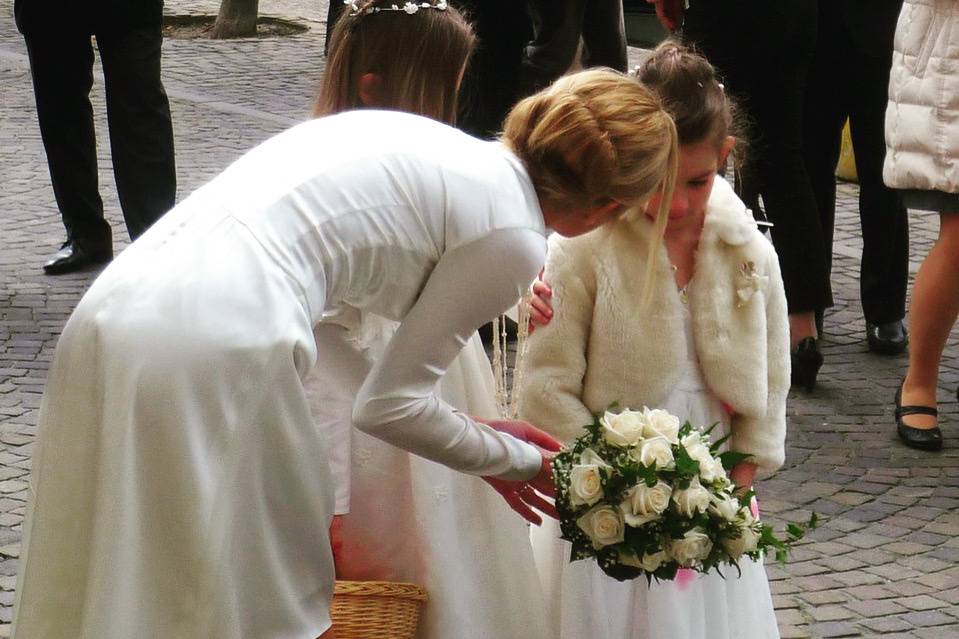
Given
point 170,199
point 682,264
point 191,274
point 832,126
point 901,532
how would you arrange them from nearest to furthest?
point 191,274 → point 682,264 → point 901,532 → point 832,126 → point 170,199

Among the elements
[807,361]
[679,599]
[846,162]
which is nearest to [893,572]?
[679,599]

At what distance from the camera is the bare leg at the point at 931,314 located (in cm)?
491

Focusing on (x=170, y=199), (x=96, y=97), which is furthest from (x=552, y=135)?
(x=96, y=97)

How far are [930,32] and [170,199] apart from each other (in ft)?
10.3

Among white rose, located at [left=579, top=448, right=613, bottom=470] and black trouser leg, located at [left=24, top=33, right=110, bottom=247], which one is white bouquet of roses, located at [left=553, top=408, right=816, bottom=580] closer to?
white rose, located at [left=579, top=448, right=613, bottom=470]

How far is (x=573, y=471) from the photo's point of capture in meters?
2.71

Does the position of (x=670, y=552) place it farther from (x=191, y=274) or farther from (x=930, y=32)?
(x=930, y=32)

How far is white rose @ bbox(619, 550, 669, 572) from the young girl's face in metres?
0.75

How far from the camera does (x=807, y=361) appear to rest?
5.42 meters

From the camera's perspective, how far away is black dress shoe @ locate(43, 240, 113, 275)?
6496 millimetres

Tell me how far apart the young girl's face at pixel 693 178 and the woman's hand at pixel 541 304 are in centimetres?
26

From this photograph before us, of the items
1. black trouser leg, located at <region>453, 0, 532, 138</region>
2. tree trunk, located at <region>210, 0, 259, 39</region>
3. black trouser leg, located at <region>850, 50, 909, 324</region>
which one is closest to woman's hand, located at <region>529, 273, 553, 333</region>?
black trouser leg, located at <region>453, 0, 532, 138</region>

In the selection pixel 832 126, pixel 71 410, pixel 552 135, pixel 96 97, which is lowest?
pixel 96 97

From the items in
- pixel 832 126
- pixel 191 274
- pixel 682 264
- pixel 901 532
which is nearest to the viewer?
pixel 191 274
